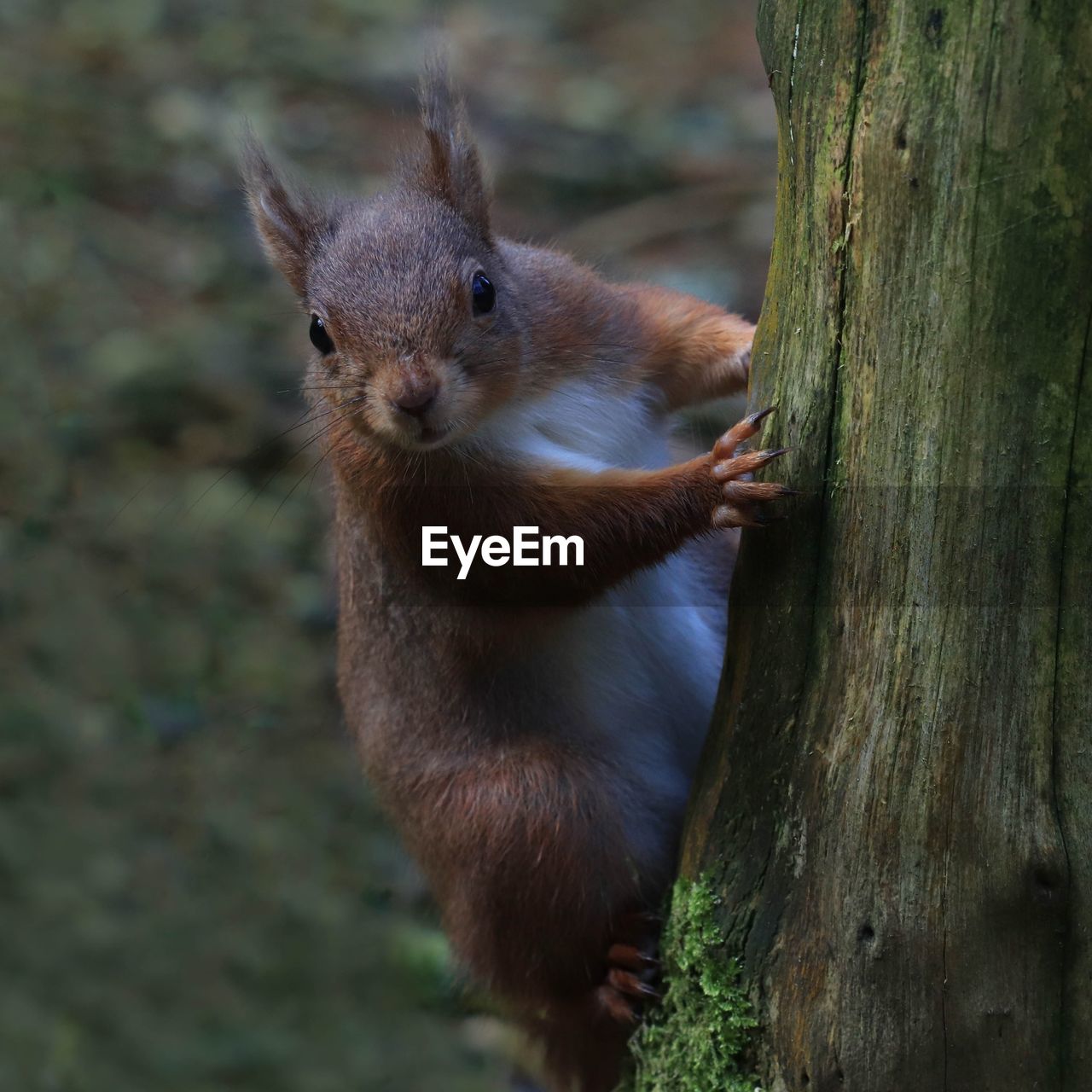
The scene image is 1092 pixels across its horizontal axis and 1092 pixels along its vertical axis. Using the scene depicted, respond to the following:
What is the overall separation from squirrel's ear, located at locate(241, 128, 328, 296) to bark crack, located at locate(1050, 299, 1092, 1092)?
2149mm

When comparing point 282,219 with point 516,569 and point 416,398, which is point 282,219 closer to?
point 416,398

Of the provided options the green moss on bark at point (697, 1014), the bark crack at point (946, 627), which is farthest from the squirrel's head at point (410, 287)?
the green moss on bark at point (697, 1014)

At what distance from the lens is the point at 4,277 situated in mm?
7949

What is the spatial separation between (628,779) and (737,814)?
673mm

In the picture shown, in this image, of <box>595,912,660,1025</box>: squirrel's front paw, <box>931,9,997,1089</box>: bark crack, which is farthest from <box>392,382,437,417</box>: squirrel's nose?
<box>595,912,660,1025</box>: squirrel's front paw

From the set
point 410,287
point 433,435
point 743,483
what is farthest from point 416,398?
point 743,483

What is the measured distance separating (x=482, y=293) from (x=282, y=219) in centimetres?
70

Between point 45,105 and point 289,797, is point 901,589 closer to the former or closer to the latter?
point 289,797

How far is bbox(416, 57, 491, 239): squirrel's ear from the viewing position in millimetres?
3887

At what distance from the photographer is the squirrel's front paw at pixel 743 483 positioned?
305 cm

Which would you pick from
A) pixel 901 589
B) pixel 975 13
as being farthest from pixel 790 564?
pixel 975 13

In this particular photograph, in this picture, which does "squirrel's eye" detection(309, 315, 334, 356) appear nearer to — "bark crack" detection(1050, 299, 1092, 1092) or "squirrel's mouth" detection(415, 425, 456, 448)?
"squirrel's mouth" detection(415, 425, 456, 448)

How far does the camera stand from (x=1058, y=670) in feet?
9.21

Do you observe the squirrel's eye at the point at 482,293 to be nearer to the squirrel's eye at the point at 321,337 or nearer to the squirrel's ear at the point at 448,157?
the squirrel's ear at the point at 448,157
